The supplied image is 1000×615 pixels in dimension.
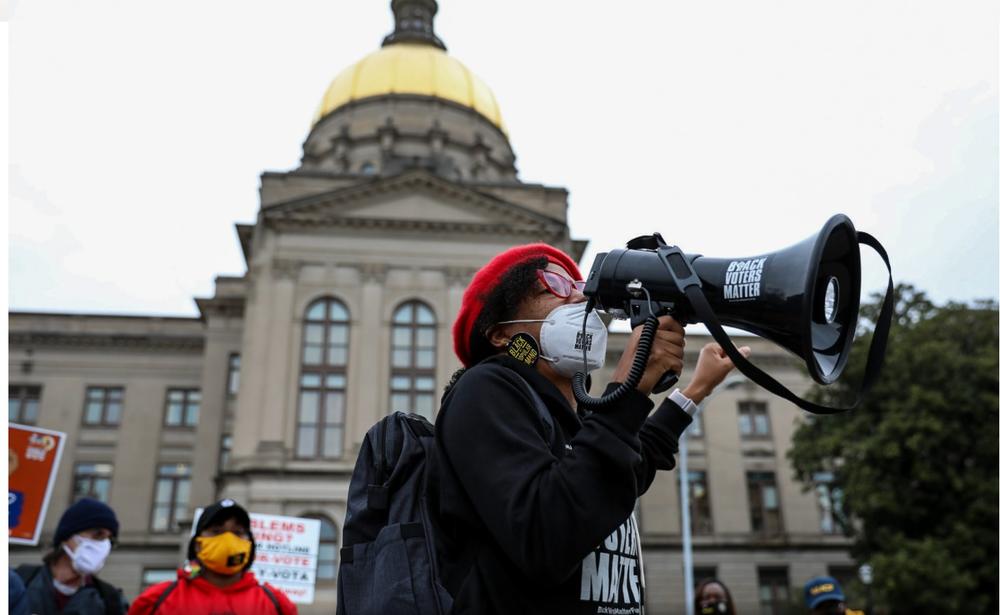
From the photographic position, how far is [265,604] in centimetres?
498

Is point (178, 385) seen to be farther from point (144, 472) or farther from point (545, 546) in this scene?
point (545, 546)

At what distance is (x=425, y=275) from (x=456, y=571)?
31.7m

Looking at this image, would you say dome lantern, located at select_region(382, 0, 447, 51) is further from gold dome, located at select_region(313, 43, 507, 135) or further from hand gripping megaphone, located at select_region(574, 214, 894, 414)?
hand gripping megaphone, located at select_region(574, 214, 894, 414)

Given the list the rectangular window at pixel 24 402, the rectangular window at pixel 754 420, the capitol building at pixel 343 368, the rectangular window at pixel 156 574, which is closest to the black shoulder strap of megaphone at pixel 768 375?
the capitol building at pixel 343 368

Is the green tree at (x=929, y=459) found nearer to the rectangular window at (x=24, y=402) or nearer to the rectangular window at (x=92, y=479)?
the rectangular window at (x=92, y=479)

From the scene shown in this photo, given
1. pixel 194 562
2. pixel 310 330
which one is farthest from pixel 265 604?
pixel 310 330

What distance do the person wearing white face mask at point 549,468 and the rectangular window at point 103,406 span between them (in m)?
41.8

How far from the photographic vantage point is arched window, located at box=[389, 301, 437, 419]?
31.8 meters

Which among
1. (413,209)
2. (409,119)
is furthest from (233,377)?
(409,119)

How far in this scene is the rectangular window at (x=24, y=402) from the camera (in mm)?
39500

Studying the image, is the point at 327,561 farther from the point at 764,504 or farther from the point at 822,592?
the point at 822,592

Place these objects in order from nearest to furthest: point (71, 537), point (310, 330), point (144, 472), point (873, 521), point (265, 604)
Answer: point (265, 604) → point (71, 537) → point (873, 521) → point (310, 330) → point (144, 472)

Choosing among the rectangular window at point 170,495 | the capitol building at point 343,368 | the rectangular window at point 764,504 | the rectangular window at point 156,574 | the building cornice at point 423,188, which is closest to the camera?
the capitol building at point 343,368

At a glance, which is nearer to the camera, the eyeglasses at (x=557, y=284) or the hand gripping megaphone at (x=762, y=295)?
the hand gripping megaphone at (x=762, y=295)
